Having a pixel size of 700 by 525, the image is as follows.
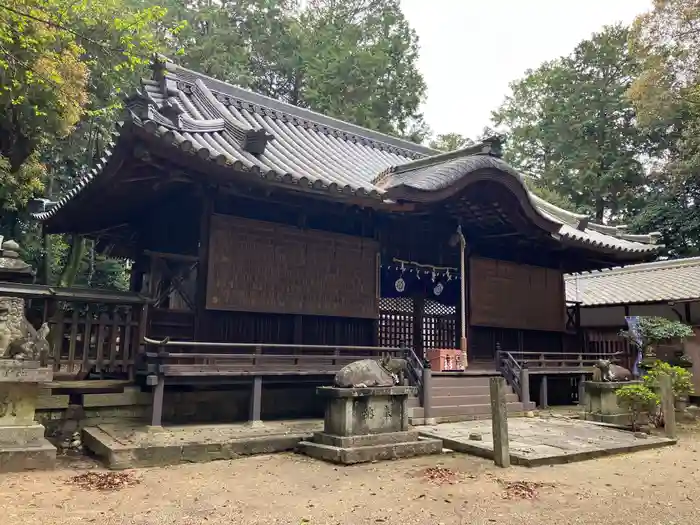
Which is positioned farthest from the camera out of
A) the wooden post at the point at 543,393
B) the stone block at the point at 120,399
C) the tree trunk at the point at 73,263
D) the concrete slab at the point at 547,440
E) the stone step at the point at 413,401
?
the tree trunk at the point at 73,263

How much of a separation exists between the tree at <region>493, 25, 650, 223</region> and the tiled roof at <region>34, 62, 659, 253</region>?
653 inches

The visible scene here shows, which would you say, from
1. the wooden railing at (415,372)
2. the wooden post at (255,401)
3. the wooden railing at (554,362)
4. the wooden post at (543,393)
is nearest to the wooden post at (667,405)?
the wooden railing at (554,362)

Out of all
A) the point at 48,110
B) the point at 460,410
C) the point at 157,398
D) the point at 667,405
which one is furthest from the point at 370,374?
the point at 48,110

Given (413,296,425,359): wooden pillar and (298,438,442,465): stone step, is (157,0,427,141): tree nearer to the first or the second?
(413,296,425,359): wooden pillar

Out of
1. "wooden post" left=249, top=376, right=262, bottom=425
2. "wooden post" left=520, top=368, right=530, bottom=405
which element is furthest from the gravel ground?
"wooden post" left=520, top=368, right=530, bottom=405

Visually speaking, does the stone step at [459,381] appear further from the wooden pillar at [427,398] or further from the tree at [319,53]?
the tree at [319,53]

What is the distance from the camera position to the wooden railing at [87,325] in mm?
8375

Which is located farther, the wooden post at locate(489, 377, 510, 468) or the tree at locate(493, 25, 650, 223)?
the tree at locate(493, 25, 650, 223)

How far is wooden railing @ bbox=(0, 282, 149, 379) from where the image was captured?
27.5 feet

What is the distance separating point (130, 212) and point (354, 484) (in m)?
8.36

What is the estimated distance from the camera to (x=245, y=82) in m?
34.1

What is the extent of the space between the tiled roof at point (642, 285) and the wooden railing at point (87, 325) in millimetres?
16888

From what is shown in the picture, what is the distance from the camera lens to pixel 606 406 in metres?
11.7

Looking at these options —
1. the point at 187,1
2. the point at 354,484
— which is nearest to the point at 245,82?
the point at 187,1
